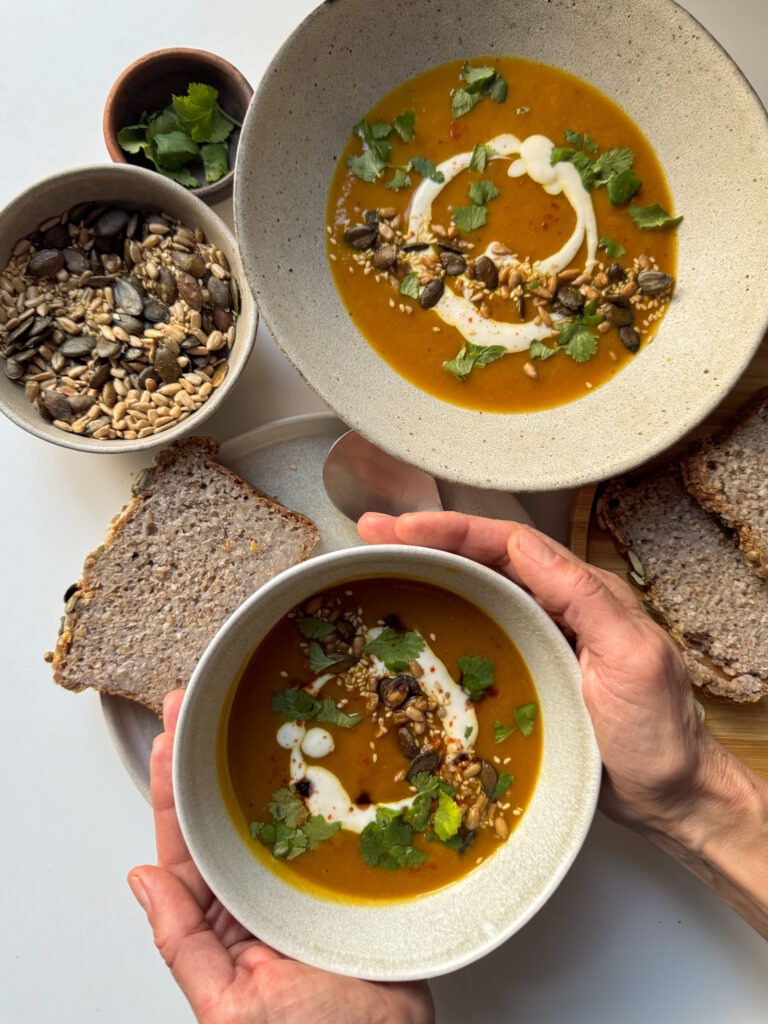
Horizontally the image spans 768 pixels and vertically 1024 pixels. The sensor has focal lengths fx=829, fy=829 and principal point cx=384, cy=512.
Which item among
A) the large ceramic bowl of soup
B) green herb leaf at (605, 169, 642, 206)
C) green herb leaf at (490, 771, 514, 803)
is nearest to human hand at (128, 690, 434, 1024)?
the large ceramic bowl of soup

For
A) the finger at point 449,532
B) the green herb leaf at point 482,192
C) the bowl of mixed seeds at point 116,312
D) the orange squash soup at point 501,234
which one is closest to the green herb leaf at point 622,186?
the orange squash soup at point 501,234

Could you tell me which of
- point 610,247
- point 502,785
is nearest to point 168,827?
point 502,785

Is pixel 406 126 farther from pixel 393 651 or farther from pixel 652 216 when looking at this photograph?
pixel 393 651

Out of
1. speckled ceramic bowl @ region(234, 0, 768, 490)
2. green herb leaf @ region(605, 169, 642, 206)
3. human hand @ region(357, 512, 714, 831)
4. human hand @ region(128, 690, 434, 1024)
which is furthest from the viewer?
green herb leaf @ region(605, 169, 642, 206)

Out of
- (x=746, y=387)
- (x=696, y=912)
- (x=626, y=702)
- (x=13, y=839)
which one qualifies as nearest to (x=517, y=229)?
(x=746, y=387)

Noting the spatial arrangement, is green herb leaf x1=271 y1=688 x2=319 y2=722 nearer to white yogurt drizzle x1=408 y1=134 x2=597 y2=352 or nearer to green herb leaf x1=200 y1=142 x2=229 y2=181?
white yogurt drizzle x1=408 y1=134 x2=597 y2=352

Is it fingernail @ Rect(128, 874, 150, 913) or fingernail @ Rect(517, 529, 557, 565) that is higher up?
fingernail @ Rect(517, 529, 557, 565)

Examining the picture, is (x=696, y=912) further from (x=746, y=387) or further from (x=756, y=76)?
(x=756, y=76)
